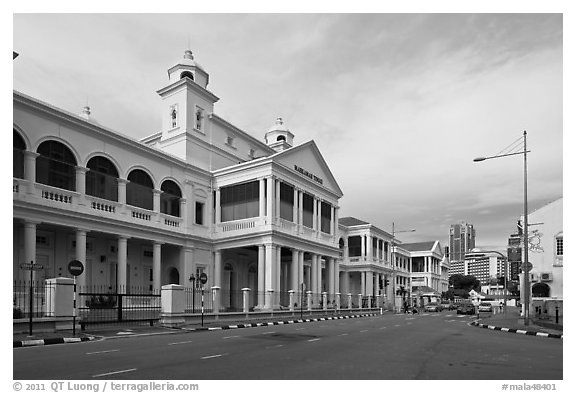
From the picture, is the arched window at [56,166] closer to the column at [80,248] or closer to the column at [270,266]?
the column at [80,248]

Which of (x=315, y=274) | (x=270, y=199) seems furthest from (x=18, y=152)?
(x=315, y=274)

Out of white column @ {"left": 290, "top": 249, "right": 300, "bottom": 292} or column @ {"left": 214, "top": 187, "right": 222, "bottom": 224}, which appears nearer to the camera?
column @ {"left": 214, "top": 187, "right": 222, "bottom": 224}

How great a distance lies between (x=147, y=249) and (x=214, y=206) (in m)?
6.19

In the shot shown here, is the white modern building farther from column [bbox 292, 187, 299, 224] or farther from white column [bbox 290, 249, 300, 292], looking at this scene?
column [bbox 292, 187, 299, 224]

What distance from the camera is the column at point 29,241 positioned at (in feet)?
78.7

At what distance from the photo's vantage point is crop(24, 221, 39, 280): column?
24.0m

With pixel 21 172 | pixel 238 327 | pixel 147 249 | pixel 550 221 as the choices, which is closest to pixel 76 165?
pixel 21 172

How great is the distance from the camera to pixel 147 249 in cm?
3375

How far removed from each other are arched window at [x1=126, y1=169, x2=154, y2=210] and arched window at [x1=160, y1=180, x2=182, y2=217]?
1107 mm

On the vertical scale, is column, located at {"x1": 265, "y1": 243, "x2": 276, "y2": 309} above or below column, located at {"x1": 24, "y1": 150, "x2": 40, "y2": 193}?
below

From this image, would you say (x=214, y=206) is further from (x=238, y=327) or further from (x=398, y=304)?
(x=398, y=304)

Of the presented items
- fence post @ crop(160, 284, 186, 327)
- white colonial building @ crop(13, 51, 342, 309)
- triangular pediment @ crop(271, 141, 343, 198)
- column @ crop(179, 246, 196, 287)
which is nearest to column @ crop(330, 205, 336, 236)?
white colonial building @ crop(13, 51, 342, 309)

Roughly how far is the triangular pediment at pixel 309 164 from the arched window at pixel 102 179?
35.4ft

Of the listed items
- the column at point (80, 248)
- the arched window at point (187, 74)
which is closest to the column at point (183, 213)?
the column at point (80, 248)
